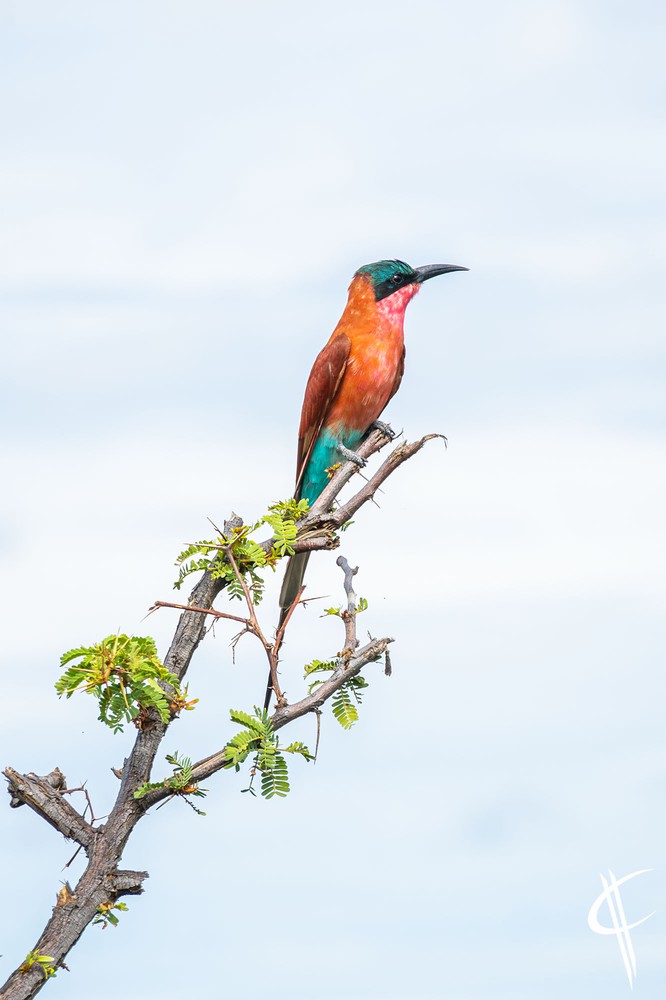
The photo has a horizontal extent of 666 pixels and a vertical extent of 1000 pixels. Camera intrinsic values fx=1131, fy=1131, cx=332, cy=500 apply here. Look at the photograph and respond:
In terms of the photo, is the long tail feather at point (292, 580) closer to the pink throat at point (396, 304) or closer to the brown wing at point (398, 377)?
the brown wing at point (398, 377)

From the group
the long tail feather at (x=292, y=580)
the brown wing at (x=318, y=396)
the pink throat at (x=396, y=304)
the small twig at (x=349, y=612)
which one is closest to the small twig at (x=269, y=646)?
the small twig at (x=349, y=612)

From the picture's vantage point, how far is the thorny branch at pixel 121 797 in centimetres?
527

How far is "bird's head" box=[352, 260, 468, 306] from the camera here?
982 cm

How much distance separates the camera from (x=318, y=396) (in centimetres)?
912

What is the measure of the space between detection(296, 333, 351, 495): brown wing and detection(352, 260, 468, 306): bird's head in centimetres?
83

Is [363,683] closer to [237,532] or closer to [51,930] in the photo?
[237,532]

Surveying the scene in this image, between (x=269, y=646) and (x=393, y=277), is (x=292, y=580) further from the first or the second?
(x=393, y=277)

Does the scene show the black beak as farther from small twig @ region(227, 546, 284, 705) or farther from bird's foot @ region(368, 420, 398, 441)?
small twig @ region(227, 546, 284, 705)

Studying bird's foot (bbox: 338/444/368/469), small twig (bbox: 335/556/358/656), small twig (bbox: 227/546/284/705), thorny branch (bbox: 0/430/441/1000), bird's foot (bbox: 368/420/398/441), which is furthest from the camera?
bird's foot (bbox: 368/420/398/441)

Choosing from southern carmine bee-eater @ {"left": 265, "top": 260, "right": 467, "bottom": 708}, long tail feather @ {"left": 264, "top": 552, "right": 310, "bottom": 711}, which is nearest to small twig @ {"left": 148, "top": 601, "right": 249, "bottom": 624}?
long tail feather @ {"left": 264, "top": 552, "right": 310, "bottom": 711}

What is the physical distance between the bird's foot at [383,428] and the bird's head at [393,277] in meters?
1.17

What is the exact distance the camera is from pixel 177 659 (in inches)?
228

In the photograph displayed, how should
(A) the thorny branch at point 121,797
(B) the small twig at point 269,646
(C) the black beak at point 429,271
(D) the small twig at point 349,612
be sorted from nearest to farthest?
1. (A) the thorny branch at point 121,797
2. (B) the small twig at point 269,646
3. (D) the small twig at point 349,612
4. (C) the black beak at point 429,271

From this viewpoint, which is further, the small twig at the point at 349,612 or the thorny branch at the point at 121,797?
the small twig at the point at 349,612
